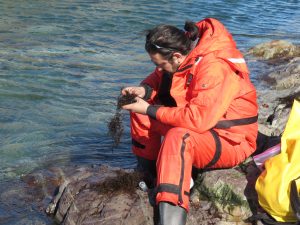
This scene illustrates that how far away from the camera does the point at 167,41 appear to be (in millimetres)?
4316

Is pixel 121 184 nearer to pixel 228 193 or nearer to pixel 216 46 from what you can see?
pixel 228 193

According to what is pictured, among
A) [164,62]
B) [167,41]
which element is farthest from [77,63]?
[167,41]

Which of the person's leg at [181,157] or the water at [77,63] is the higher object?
the person's leg at [181,157]

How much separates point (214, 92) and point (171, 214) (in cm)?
109

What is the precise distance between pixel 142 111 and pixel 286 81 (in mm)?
5091

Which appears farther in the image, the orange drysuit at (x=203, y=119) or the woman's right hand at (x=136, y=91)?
the woman's right hand at (x=136, y=91)

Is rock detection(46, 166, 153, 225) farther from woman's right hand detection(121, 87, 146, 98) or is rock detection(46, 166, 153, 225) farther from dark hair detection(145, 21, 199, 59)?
dark hair detection(145, 21, 199, 59)

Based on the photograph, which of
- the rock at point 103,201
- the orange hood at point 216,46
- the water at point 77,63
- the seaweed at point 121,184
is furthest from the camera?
the water at point 77,63

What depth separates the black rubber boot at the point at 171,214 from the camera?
397 cm

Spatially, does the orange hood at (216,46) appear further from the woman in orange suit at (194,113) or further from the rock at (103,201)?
the rock at (103,201)

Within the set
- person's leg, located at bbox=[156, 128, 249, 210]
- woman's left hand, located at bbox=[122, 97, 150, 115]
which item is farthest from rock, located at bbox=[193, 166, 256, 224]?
woman's left hand, located at bbox=[122, 97, 150, 115]

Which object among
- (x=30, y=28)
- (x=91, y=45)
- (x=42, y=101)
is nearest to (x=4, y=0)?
(x=30, y=28)

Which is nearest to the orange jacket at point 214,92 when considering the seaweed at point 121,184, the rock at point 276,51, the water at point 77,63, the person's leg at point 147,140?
the person's leg at point 147,140

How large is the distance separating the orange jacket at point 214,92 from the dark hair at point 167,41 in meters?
0.12
